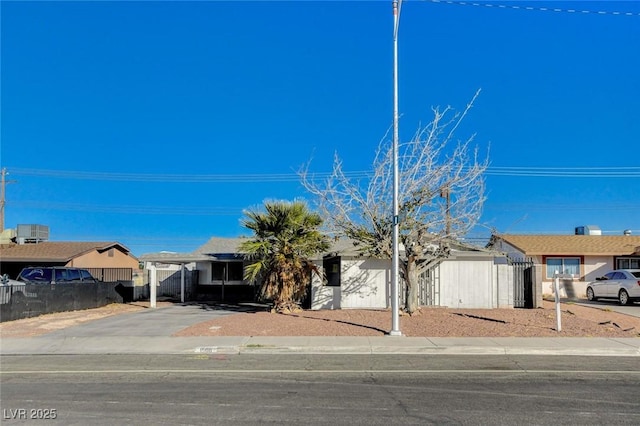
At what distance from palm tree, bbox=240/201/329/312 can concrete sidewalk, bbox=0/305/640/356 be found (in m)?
4.85

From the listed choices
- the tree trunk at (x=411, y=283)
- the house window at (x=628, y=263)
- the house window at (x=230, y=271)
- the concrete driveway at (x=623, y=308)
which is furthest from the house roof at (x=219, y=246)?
the house window at (x=628, y=263)

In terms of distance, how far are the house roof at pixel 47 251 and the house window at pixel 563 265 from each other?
2971 cm

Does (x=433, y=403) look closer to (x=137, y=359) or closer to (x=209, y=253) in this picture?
(x=137, y=359)

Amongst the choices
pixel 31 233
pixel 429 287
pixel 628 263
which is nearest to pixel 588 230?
pixel 628 263

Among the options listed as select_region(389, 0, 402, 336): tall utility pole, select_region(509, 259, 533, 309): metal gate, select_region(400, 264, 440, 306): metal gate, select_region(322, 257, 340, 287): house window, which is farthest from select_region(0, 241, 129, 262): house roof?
select_region(509, 259, 533, 309): metal gate

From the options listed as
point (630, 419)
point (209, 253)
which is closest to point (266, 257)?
point (209, 253)

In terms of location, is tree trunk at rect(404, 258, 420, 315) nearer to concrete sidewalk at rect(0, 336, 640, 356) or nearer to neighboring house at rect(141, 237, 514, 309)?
neighboring house at rect(141, 237, 514, 309)

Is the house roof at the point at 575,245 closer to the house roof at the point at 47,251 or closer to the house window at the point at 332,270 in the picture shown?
the house window at the point at 332,270

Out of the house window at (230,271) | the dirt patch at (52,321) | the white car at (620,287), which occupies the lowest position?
the dirt patch at (52,321)

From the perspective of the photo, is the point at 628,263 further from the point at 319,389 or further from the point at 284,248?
the point at 319,389

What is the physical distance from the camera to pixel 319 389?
26.7 ft

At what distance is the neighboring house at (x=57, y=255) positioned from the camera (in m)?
34.1

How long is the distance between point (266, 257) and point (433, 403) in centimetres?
1244

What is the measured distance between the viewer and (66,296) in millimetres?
21203
